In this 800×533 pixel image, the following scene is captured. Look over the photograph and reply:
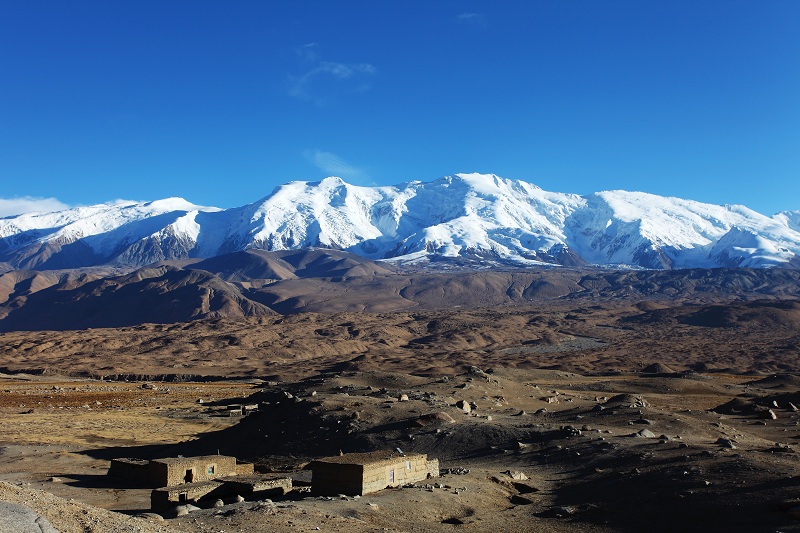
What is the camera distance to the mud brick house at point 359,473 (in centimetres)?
2559

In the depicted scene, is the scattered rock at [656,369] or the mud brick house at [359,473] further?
the scattered rock at [656,369]

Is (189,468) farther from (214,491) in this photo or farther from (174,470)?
(214,491)

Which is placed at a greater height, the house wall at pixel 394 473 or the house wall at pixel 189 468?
the house wall at pixel 394 473

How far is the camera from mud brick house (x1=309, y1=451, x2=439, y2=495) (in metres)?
25.6

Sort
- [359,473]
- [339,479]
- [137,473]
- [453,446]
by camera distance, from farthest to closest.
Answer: [453,446] → [137,473] → [339,479] → [359,473]

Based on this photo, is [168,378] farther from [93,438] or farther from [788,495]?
[788,495]

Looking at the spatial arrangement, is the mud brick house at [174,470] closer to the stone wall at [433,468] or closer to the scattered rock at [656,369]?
the stone wall at [433,468]

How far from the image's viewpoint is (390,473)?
26.9 m

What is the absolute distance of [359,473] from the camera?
2555 cm

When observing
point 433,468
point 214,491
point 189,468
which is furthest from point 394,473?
point 189,468

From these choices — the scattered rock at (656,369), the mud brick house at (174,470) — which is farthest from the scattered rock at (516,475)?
the scattered rock at (656,369)

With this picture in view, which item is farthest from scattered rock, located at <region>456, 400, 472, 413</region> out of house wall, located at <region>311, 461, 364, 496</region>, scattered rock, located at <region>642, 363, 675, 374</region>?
scattered rock, located at <region>642, 363, 675, 374</region>

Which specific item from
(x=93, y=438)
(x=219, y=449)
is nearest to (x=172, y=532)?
(x=219, y=449)

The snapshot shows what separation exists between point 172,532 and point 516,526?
31.7ft
